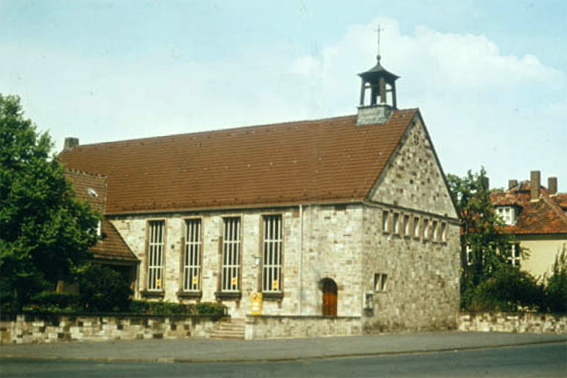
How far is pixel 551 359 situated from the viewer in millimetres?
22469

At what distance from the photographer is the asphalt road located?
16781 millimetres

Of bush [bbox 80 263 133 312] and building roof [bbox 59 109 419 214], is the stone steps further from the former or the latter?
building roof [bbox 59 109 419 214]

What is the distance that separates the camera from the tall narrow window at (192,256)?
1750 inches

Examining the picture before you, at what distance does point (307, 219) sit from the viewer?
4119cm

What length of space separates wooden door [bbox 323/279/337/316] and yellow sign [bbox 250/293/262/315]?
3.02 metres

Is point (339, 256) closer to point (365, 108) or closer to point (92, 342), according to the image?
point (365, 108)

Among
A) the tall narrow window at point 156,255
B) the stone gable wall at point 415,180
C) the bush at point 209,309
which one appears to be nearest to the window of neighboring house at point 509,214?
the stone gable wall at point 415,180

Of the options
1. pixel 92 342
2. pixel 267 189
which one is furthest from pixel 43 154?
pixel 267 189

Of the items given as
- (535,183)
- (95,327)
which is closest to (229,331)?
(95,327)

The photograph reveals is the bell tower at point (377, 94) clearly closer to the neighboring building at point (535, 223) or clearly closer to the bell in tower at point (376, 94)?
the bell in tower at point (376, 94)

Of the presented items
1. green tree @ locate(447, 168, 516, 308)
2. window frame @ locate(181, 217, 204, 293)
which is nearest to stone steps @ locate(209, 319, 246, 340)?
window frame @ locate(181, 217, 204, 293)

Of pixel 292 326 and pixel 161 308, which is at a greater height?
pixel 161 308

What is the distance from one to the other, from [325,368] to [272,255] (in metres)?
→ 23.5

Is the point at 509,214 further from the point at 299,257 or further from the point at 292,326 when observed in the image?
the point at 292,326
